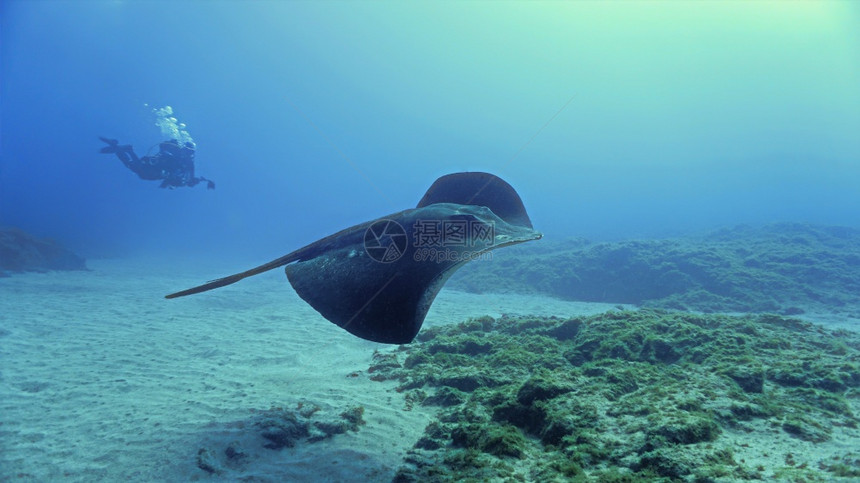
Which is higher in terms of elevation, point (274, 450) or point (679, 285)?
point (679, 285)

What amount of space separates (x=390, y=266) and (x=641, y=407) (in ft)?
8.95

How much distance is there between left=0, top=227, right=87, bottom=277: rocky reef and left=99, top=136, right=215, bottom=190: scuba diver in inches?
259

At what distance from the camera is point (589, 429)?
3119mm

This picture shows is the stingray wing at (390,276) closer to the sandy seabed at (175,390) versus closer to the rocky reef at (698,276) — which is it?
the sandy seabed at (175,390)

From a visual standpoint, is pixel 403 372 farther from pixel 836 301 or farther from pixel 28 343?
pixel 836 301

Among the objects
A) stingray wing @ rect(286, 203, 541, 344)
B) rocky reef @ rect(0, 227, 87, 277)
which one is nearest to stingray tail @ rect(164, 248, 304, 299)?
stingray wing @ rect(286, 203, 541, 344)

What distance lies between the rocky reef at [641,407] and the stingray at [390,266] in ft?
4.72

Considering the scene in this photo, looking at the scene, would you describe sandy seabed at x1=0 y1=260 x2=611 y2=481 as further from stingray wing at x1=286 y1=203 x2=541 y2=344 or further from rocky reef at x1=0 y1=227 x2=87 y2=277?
rocky reef at x1=0 y1=227 x2=87 y2=277

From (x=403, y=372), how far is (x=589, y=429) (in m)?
3.20

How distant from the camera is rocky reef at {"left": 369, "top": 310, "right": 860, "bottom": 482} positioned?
Result: 2621mm

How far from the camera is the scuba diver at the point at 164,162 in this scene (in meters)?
17.2

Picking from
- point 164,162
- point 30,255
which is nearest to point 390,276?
point 164,162

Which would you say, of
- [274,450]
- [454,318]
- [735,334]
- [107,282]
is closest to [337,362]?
[274,450]

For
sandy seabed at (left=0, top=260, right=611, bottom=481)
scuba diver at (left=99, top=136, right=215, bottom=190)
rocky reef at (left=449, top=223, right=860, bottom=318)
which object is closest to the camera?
sandy seabed at (left=0, top=260, right=611, bottom=481)
